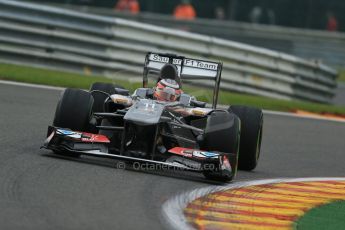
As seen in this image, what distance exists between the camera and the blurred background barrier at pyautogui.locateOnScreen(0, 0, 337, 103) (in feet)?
59.6

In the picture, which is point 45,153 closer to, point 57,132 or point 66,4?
point 57,132

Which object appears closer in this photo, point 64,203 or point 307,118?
point 64,203

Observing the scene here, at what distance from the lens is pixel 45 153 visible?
33.1 feet

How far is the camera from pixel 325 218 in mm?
8430

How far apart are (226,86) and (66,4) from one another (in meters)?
10.0

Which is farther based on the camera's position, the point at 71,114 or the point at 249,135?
the point at 249,135

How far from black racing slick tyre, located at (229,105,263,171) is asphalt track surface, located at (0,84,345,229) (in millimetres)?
152

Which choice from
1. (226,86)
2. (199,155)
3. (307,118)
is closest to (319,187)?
(199,155)

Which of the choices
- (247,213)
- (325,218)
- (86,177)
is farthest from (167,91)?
(325,218)

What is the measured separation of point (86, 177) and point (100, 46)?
385 inches

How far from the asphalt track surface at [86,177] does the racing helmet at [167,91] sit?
1062 mm

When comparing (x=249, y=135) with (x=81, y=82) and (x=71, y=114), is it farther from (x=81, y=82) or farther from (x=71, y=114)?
(x=81, y=82)

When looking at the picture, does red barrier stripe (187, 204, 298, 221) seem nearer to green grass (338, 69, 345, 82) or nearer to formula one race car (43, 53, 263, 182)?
formula one race car (43, 53, 263, 182)

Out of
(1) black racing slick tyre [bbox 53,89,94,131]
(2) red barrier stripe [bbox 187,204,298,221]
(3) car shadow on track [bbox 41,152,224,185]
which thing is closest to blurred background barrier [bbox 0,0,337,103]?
(1) black racing slick tyre [bbox 53,89,94,131]
